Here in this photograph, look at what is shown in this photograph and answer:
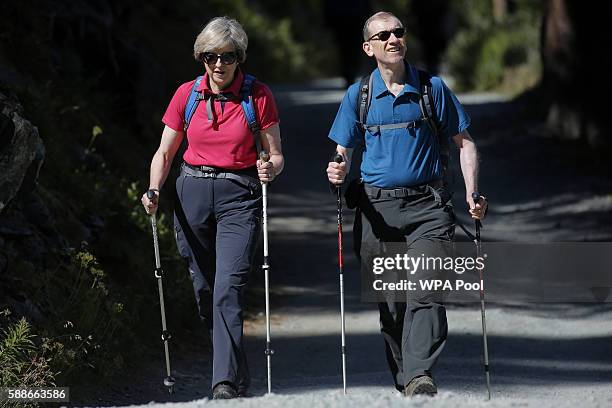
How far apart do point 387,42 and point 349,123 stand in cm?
51

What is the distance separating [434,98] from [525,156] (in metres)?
12.3

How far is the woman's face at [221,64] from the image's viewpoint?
26.5 ft

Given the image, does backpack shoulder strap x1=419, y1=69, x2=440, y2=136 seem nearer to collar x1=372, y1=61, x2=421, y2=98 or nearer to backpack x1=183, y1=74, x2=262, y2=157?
collar x1=372, y1=61, x2=421, y2=98

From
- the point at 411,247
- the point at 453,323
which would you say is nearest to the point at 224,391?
the point at 411,247

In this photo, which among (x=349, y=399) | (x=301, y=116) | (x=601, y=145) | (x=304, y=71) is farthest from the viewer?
(x=304, y=71)

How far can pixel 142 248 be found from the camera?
11.4 metres

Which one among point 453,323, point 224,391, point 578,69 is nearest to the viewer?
point 224,391

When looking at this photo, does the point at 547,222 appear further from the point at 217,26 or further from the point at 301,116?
the point at 217,26

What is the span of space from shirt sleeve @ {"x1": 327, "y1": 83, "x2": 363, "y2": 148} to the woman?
363mm

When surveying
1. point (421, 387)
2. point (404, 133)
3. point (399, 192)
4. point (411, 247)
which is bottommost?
point (421, 387)

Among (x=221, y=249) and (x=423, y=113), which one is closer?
(x=423, y=113)

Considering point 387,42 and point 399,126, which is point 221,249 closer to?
point 399,126

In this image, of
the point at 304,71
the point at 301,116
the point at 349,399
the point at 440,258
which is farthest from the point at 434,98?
the point at 304,71

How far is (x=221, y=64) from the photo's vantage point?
26.5 ft
